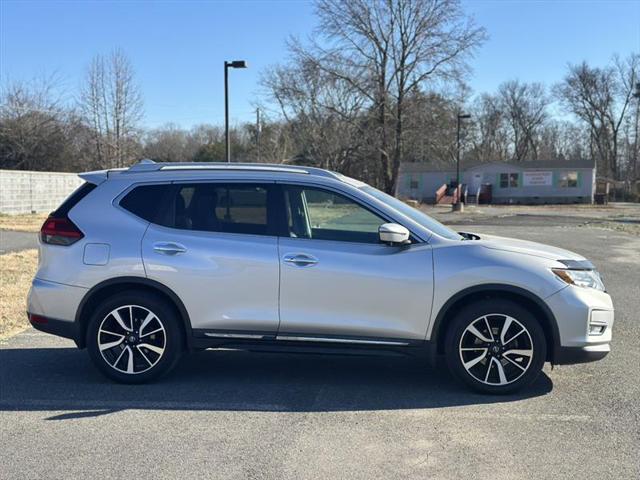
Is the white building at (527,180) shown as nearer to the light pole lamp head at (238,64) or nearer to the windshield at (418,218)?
the light pole lamp head at (238,64)

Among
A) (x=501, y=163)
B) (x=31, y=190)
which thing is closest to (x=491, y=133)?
(x=501, y=163)

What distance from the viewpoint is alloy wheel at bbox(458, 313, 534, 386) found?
475cm

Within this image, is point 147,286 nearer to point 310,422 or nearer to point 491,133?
point 310,422

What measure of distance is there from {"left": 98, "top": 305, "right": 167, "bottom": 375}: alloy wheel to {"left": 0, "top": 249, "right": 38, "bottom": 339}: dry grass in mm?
2458

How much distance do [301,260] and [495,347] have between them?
5.57ft

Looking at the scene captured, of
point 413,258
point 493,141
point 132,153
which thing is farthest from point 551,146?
point 413,258

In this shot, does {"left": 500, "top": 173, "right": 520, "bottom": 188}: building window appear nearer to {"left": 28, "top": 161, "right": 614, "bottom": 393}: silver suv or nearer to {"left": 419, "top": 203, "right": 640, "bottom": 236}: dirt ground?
{"left": 419, "top": 203, "right": 640, "bottom": 236}: dirt ground

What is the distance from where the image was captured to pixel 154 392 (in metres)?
4.90

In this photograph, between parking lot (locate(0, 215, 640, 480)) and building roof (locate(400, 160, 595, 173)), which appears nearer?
parking lot (locate(0, 215, 640, 480))

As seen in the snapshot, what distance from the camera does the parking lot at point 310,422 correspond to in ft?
11.8

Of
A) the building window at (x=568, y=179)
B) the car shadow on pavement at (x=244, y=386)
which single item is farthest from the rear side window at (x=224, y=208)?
the building window at (x=568, y=179)

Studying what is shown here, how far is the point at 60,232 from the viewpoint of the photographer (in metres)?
5.06

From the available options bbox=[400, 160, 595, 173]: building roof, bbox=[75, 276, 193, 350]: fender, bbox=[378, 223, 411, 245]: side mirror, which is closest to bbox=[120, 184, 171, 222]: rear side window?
bbox=[75, 276, 193, 350]: fender

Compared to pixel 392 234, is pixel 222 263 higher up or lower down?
lower down
